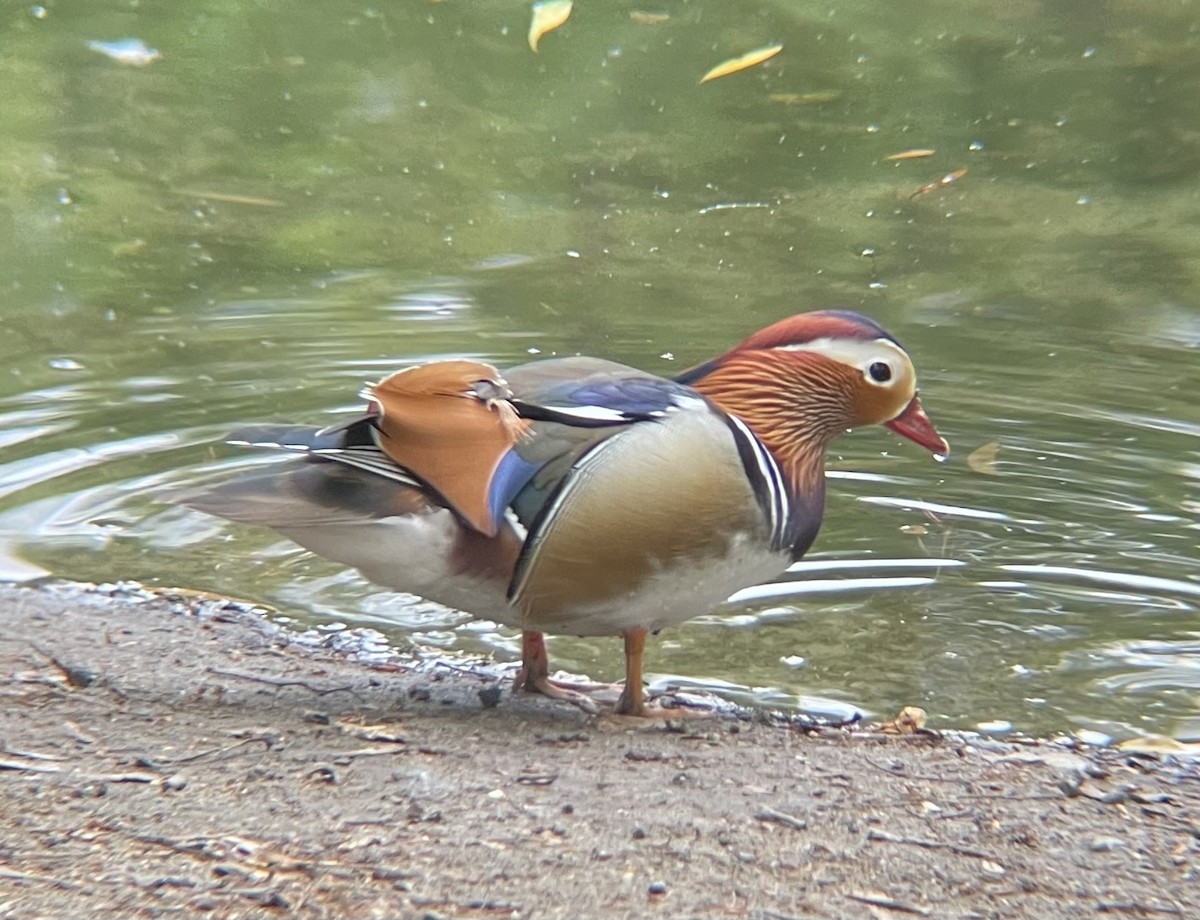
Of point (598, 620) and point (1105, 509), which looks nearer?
point (598, 620)

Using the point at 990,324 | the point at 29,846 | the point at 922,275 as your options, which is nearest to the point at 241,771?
the point at 29,846

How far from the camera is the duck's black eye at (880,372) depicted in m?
3.80

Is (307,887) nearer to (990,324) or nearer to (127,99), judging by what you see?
(990,324)

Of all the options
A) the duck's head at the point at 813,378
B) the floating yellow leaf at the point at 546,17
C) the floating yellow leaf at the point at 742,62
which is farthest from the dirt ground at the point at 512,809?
the floating yellow leaf at the point at 546,17

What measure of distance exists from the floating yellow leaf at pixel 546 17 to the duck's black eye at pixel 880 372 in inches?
323

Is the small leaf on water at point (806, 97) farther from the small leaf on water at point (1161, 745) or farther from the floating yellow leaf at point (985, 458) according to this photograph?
the small leaf on water at point (1161, 745)

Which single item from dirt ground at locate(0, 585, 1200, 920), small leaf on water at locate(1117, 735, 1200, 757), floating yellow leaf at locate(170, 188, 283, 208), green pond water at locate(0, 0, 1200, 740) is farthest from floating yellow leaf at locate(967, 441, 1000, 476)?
floating yellow leaf at locate(170, 188, 283, 208)

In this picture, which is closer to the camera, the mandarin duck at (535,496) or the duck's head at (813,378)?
the mandarin duck at (535,496)

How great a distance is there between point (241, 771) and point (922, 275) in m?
6.34

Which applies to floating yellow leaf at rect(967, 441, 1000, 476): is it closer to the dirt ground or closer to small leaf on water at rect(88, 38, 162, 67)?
the dirt ground

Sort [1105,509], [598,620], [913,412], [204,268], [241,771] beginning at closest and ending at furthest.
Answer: [241,771], [598,620], [913,412], [1105,509], [204,268]

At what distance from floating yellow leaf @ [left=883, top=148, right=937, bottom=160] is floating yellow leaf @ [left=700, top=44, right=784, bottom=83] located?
1.50m

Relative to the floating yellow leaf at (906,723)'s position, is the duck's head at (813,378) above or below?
above

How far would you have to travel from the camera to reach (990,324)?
803 cm
